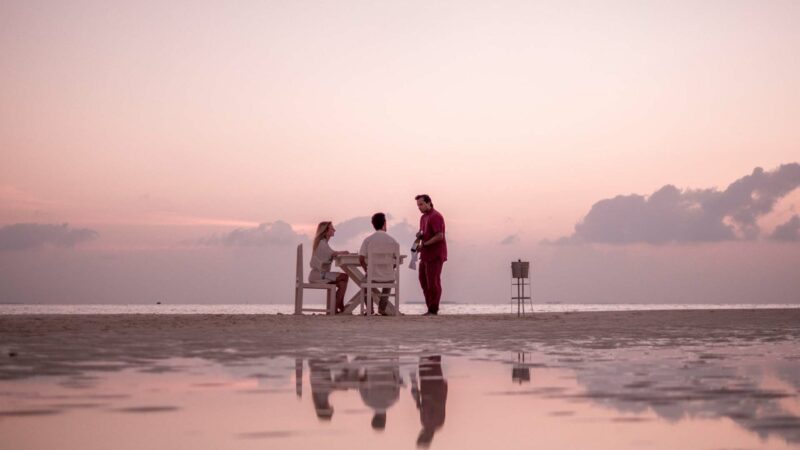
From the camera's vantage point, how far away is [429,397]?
5141 mm

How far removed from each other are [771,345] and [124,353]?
6.37 meters

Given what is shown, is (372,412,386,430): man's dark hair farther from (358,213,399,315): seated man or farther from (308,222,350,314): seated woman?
(308,222,350,314): seated woman

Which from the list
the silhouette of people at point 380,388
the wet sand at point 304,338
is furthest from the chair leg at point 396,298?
the silhouette of people at point 380,388

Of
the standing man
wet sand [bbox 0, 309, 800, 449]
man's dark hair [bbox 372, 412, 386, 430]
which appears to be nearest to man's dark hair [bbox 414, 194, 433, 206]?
the standing man

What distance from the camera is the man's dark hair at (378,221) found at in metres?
18.5

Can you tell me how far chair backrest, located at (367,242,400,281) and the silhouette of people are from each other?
1079 cm

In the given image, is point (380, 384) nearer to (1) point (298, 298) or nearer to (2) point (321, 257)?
(2) point (321, 257)

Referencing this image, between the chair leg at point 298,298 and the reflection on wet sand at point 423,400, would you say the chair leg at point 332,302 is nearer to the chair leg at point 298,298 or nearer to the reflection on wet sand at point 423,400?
the chair leg at point 298,298

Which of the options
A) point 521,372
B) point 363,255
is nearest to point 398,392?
point 521,372

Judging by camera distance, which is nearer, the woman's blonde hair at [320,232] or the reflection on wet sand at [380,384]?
the reflection on wet sand at [380,384]

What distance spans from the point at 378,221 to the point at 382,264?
90cm

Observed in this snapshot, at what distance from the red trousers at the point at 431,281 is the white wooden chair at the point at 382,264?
909 millimetres

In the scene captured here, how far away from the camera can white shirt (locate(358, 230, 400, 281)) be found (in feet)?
59.4

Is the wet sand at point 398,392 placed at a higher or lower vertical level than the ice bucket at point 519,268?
lower
